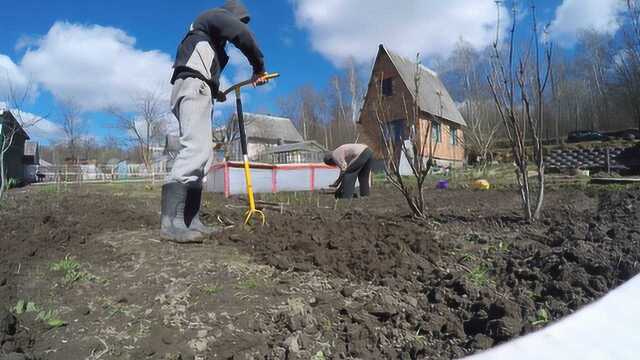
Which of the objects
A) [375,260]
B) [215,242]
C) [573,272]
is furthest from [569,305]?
[215,242]

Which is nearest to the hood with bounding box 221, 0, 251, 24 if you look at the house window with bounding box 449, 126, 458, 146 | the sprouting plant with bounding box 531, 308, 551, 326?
the sprouting plant with bounding box 531, 308, 551, 326

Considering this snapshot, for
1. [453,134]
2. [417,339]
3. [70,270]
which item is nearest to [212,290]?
[70,270]

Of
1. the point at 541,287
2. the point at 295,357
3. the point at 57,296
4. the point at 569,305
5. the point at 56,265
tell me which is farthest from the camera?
the point at 56,265

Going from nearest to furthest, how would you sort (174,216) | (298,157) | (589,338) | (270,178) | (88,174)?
(589,338)
(174,216)
(270,178)
(298,157)
(88,174)

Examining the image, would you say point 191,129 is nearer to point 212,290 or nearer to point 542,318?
point 212,290

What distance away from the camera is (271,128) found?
4156 cm

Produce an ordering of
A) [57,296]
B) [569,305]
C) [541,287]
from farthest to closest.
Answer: [541,287]
[57,296]
[569,305]

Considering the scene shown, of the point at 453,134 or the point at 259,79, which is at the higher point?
the point at 453,134

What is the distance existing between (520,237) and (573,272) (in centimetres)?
102

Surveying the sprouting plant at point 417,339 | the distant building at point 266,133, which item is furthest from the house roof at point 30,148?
the sprouting plant at point 417,339

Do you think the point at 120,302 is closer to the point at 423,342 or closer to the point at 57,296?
the point at 57,296

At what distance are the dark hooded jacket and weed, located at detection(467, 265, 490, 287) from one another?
225 cm

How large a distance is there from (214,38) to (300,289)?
2052 millimetres

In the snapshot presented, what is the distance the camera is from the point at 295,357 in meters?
1.23
